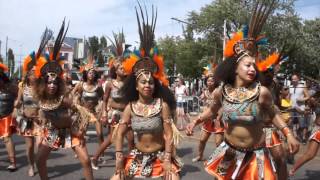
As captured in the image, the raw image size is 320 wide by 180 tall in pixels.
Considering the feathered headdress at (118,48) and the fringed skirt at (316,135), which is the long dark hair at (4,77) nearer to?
the feathered headdress at (118,48)

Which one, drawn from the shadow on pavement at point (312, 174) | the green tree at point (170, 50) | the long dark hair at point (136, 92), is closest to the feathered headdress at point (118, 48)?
the long dark hair at point (136, 92)

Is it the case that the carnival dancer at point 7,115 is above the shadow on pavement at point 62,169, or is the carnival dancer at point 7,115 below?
above

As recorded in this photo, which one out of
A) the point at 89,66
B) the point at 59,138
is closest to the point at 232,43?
the point at 59,138

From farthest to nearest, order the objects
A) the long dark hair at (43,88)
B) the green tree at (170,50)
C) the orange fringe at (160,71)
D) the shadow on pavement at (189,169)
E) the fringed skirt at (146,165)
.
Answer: the green tree at (170,50)
the shadow on pavement at (189,169)
the long dark hair at (43,88)
the orange fringe at (160,71)
the fringed skirt at (146,165)

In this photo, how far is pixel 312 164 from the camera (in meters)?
8.38

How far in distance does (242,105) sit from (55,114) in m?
2.78

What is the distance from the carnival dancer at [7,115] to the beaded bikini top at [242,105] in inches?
179

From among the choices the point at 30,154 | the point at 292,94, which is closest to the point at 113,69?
the point at 30,154

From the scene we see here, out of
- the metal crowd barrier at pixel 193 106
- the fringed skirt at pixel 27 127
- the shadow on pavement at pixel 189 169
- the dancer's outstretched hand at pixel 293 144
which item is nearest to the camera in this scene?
the dancer's outstretched hand at pixel 293 144

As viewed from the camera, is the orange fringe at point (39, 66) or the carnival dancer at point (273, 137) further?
the orange fringe at point (39, 66)

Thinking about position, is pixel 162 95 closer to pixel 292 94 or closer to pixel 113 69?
pixel 113 69

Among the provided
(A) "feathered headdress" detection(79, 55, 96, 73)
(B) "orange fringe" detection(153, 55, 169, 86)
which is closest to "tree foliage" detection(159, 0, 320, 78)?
(A) "feathered headdress" detection(79, 55, 96, 73)

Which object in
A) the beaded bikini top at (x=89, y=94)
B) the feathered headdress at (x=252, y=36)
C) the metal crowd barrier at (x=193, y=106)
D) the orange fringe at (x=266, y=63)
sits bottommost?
the metal crowd barrier at (x=193, y=106)

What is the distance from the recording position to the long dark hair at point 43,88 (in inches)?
237
